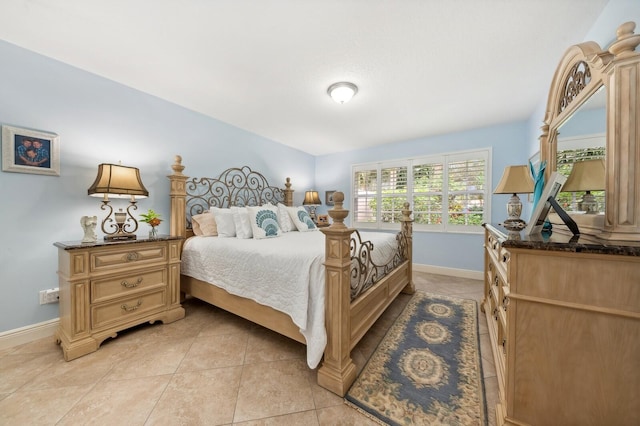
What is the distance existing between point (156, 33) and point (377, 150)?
3663 millimetres

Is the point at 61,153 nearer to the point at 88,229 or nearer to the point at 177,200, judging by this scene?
the point at 88,229

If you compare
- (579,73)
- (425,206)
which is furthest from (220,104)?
(425,206)

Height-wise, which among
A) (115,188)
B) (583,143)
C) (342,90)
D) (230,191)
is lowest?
(115,188)

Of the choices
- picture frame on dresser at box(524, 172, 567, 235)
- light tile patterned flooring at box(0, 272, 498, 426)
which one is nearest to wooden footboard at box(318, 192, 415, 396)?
light tile patterned flooring at box(0, 272, 498, 426)

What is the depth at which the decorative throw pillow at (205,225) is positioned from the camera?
8.80 ft

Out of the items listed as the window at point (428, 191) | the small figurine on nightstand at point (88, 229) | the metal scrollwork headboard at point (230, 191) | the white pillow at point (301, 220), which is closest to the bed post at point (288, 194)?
the metal scrollwork headboard at point (230, 191)

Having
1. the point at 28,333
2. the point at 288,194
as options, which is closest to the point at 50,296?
the point at 28,333

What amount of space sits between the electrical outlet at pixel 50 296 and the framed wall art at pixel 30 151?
1.03 metres

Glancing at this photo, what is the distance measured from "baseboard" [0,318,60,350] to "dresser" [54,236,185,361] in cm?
23

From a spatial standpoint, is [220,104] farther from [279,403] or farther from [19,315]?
[279,403]

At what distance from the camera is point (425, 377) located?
1489mm

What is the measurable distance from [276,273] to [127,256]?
140 centimetres

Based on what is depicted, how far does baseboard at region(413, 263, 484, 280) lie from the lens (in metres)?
3.51

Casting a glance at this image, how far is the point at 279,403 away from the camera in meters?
1.30
